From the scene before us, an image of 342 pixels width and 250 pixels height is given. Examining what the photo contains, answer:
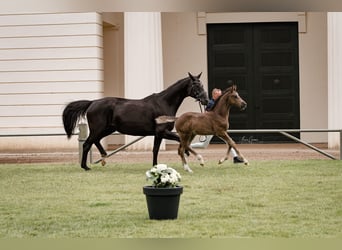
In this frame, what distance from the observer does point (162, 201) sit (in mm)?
6008

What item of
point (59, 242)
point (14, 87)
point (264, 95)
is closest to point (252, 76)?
point (264, 95)

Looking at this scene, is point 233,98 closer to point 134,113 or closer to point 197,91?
point 197,91

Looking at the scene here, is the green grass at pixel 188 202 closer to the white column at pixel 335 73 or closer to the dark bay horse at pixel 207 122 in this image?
the dark bay horse at pixel 207 122

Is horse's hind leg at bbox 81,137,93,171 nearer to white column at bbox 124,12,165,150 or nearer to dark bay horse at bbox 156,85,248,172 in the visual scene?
dark bay horse at bbox 156,85,248,172

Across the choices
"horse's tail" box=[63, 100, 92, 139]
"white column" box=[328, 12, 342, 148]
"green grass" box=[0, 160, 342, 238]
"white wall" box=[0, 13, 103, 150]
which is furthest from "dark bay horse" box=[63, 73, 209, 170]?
"white column" box=[328, 12, 342, 148]

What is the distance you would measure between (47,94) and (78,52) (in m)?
1.39

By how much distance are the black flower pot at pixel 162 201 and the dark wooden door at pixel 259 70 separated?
1433 cm

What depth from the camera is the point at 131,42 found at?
1828cm

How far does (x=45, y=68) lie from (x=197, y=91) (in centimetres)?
771

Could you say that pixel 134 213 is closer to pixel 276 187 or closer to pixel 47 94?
pixel 276 187

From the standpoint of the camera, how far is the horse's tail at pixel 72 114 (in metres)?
12.0

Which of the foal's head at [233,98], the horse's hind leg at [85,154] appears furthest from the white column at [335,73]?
the horse's hind leg at [85,154]

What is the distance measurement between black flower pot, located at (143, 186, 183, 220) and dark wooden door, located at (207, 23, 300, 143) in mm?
14330

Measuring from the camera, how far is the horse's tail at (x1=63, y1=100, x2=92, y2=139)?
12.0 metres
